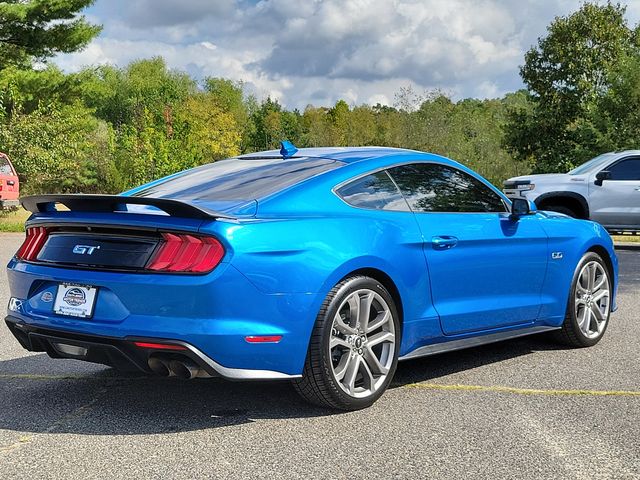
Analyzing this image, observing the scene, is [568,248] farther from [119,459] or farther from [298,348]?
[119,459]

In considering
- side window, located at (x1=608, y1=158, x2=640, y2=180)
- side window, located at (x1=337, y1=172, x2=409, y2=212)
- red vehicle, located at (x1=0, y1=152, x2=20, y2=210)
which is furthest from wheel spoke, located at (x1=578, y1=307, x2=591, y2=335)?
red vehicle, located at (x1=0, y1=152, x2=20, y2=210)

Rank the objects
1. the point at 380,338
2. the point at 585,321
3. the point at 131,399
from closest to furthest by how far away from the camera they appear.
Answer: the point at 380,338 → the point at 131,399 → the point at 585,321

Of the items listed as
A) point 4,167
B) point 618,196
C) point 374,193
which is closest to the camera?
point 374,193

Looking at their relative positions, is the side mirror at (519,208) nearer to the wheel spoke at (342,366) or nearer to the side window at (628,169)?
the wheel spoke at (342,366)

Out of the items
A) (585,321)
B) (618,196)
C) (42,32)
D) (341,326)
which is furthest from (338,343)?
(42,32)

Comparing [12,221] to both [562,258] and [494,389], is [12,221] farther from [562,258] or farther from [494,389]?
[494,389]

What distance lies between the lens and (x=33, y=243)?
4742 mm

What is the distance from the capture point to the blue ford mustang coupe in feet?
13.4

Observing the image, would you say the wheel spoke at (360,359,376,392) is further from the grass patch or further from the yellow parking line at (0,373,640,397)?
the grass patch

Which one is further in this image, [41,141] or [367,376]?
[41,141]

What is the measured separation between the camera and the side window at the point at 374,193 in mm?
4793

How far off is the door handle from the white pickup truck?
10.8 m

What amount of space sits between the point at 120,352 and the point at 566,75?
1421 inches

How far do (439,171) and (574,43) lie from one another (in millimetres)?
33980
